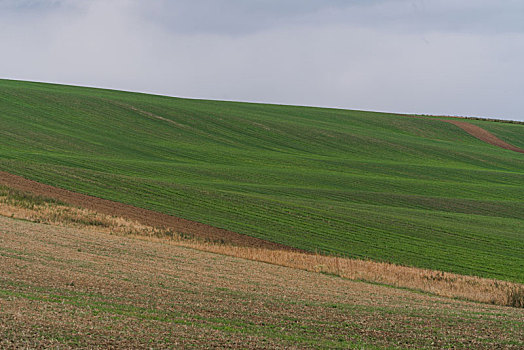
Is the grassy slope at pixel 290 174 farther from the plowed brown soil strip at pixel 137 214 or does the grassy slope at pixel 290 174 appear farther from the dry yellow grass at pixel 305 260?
the dry yellow grass at pixel 305 260

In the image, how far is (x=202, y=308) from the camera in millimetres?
13609

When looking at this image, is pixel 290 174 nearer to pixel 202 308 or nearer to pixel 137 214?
pixel 137 214

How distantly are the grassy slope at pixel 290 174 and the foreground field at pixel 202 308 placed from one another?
11.2 metres

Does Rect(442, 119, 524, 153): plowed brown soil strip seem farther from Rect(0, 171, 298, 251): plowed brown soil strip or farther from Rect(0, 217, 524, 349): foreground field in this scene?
Rect(0, 217, 524, 349): foreground field

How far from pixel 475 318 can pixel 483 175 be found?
5155cm

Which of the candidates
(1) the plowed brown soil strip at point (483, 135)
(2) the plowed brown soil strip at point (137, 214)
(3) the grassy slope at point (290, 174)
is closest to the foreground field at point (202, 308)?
(2) the plowed brown soil strip at point (137, 214)

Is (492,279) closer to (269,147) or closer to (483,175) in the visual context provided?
(483,175)

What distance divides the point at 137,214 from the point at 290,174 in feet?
70.7

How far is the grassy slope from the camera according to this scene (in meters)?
33.0

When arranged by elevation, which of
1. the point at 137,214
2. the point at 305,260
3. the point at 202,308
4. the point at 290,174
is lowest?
the point at 305,260

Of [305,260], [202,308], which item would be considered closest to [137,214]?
[305,260]

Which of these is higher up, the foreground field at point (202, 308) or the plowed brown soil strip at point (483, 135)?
the plowed brown soil strip at point (483, 135)

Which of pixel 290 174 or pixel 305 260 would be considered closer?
pixel 305 260

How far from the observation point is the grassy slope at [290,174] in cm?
3303
